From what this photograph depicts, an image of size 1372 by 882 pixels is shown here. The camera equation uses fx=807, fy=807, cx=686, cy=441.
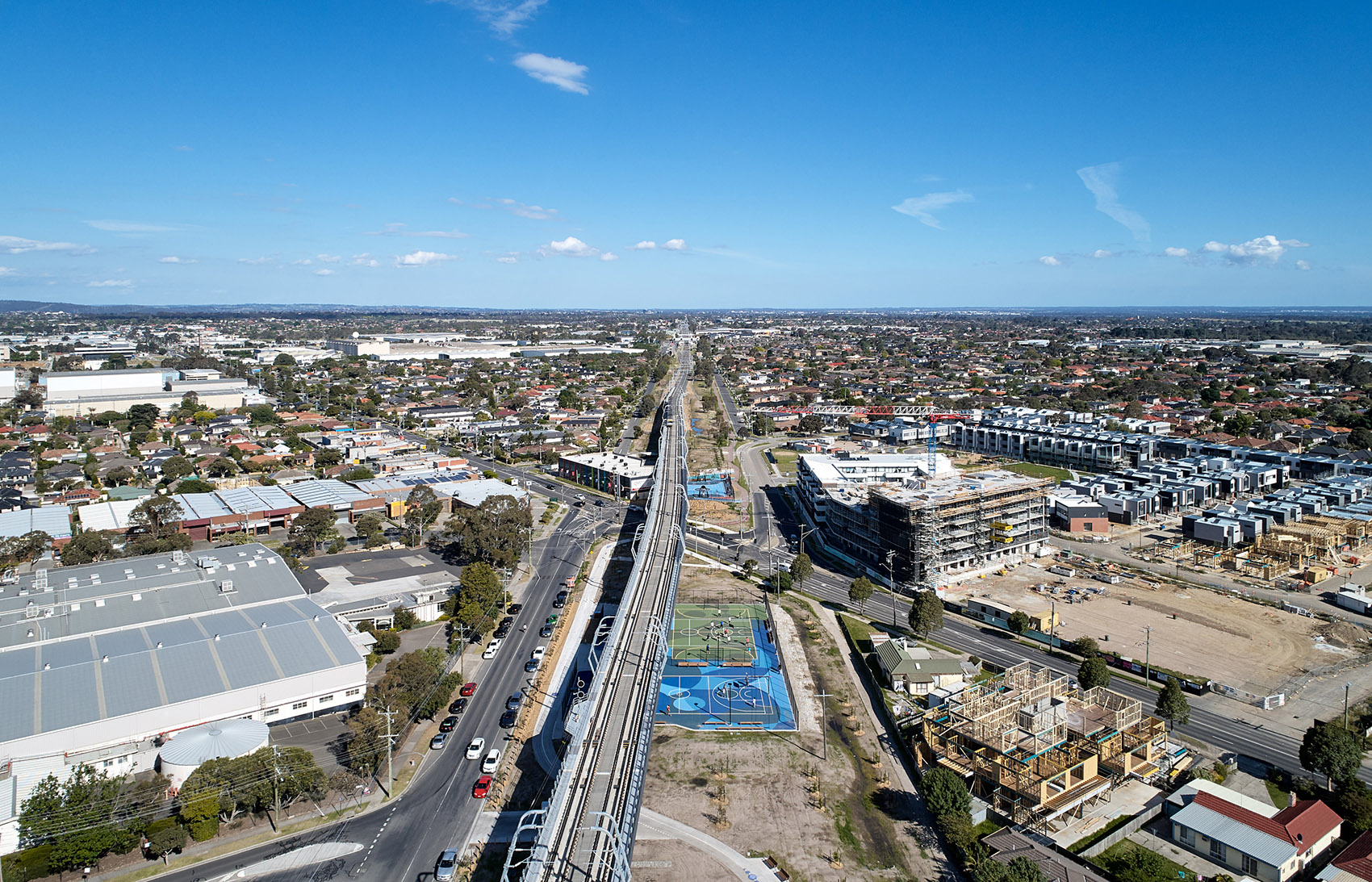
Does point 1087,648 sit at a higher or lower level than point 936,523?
lower

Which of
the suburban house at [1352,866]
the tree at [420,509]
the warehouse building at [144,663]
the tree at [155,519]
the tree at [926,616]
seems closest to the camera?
the suburban house at [1352,866]

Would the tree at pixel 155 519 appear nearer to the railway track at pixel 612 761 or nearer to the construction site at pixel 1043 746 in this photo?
the railway track at pixel 612 761

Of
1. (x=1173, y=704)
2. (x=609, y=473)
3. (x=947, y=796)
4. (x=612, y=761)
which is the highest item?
(x=609, y=473)

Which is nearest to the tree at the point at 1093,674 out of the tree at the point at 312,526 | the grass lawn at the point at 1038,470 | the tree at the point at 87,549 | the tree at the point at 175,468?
the tree at the point at 312,526

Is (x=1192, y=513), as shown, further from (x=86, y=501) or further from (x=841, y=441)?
(x=86, y=501)

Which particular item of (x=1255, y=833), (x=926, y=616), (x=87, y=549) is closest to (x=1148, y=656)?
(x=926, y=616)

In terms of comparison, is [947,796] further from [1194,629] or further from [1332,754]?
[1194,629]
